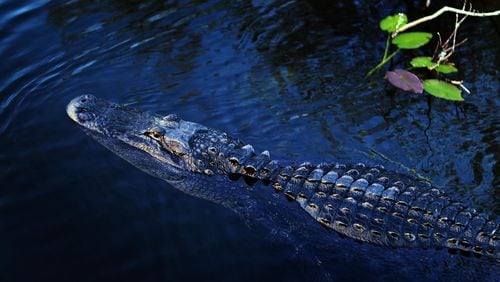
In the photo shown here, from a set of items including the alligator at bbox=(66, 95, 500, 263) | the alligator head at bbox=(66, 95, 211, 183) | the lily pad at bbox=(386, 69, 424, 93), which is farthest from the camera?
the lily pad at bbox=(386, 69, 424, 93)

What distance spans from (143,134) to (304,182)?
1.45m

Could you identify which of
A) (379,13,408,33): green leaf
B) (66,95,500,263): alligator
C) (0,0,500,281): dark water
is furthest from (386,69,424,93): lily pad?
(66,95,500,263): alligator

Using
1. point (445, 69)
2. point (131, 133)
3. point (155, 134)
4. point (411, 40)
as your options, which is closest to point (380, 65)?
point (411, 40)

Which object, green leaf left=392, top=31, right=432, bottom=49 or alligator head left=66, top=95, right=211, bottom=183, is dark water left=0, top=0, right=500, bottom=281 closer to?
alligator head left=66, top=95, right=211, bottom=183

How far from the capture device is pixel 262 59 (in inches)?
227

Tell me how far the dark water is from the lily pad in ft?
0.60

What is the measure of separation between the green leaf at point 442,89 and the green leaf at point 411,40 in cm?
41

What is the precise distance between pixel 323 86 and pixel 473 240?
7.47 ft

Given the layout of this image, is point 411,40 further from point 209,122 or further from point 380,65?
point 209,122

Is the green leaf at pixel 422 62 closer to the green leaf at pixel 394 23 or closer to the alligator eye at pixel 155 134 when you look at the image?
the green leaf at pixel 394 23

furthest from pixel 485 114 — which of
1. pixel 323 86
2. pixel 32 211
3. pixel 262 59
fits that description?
pixel 32 211

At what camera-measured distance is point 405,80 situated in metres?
5.03

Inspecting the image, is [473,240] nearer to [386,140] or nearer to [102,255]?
[386,140]

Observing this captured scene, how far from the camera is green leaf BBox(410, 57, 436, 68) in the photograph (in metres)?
5.20
